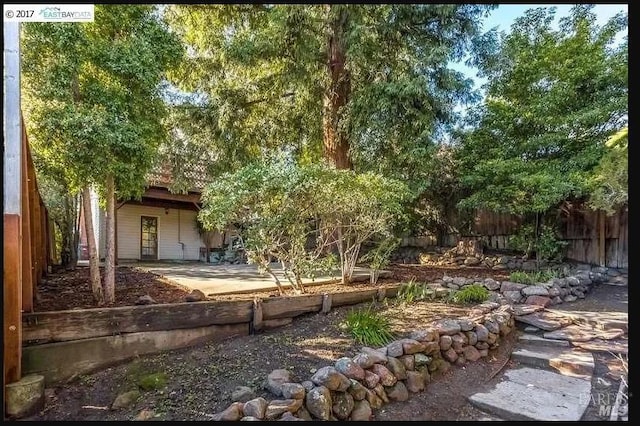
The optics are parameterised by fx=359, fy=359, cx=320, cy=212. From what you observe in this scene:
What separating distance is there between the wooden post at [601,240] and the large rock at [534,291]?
2.48m

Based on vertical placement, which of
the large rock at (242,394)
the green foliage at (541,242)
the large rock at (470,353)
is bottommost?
the large rock at (470,353)

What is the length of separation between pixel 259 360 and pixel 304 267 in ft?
6.24

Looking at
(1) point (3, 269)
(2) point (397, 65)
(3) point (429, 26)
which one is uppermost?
(3) point (429, 26)

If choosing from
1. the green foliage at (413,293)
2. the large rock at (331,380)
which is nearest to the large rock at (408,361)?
the large rock at (331,380)

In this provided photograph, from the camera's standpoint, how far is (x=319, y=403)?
2566mm

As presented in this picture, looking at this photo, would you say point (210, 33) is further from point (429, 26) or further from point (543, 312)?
point (543, 312)

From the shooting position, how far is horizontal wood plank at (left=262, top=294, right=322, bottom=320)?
4.31m

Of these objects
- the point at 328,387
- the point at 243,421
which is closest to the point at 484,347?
the point at 328,387

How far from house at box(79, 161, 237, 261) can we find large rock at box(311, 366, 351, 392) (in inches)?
342

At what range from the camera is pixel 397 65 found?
8.12 m

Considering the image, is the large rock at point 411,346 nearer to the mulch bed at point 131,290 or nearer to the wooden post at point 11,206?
the mulch bed at point 131,290

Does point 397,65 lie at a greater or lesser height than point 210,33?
lesser

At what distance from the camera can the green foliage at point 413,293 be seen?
5489mm

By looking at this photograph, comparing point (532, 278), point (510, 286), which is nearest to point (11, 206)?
point (510, 286)
